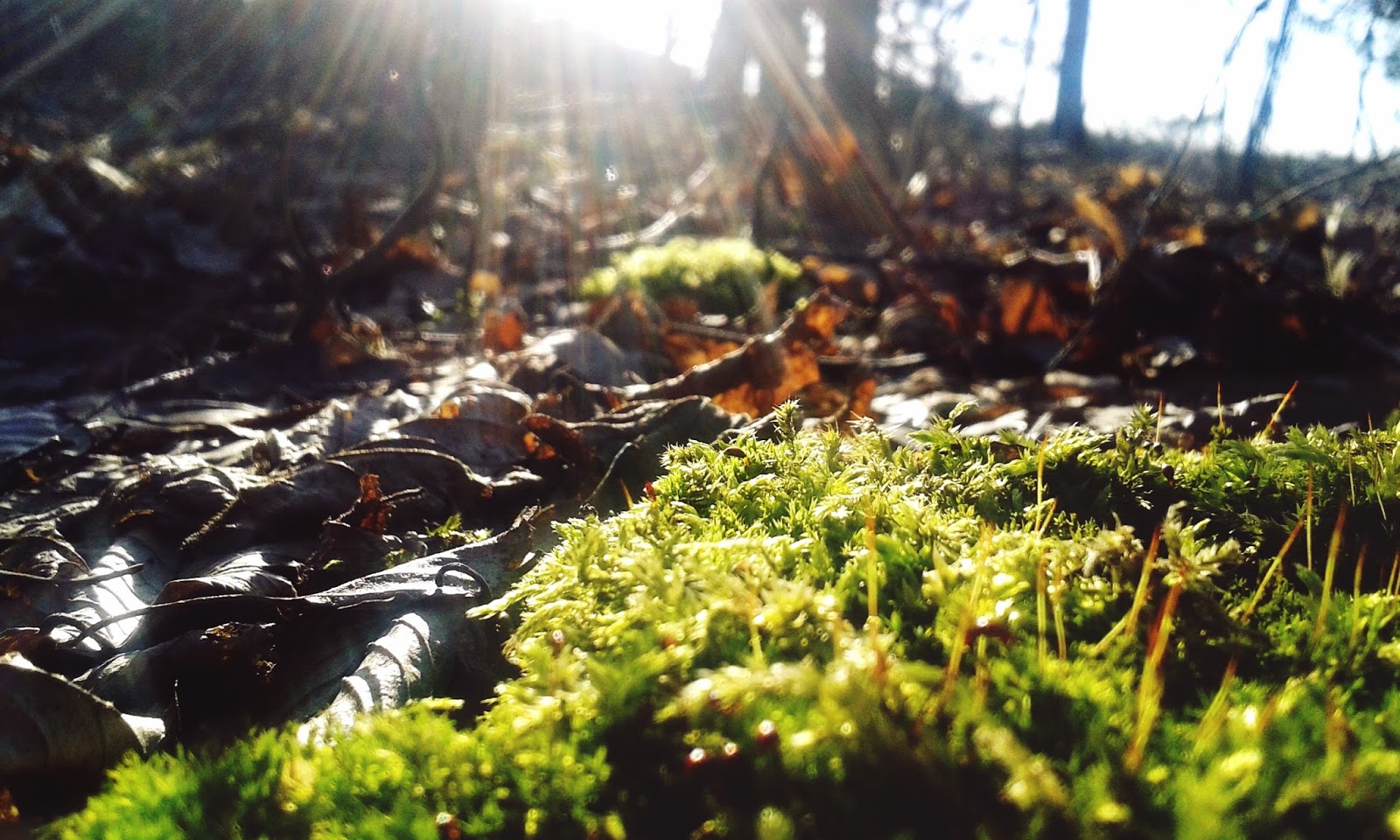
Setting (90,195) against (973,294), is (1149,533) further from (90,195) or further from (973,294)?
(90,195)

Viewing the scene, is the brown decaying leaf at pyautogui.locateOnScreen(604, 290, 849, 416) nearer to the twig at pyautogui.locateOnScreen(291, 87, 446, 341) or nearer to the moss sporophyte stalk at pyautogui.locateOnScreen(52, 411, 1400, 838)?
the moss sporophyte stalk at pyautogui.locateOnScreen(52, 411, 1400, 838)

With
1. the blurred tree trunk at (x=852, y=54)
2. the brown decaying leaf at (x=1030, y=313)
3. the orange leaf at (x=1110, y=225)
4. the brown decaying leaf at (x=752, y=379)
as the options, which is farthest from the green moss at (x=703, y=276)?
the blurred tree trunk at (x=852, y=54)

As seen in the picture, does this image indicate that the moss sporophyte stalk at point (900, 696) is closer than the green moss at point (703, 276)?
Yes

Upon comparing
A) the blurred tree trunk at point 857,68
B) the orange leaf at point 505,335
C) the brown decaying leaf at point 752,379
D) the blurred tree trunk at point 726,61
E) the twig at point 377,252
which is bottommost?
the orange leaf at point 505,335

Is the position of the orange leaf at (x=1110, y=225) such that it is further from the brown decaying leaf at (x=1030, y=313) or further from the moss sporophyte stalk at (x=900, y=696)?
the moss sporophyte stalk at (x=900, y=696)

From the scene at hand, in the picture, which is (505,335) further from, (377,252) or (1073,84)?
(1073,84)

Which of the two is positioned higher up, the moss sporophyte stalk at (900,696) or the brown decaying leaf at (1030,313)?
the brown decaying leaf at (1030,313)
